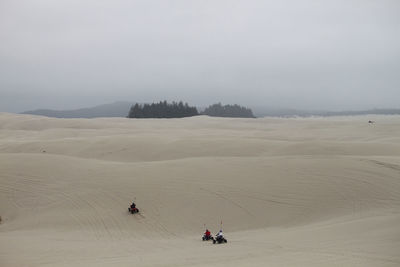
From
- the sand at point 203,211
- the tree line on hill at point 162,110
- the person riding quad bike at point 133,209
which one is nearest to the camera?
the sand at point 203,211

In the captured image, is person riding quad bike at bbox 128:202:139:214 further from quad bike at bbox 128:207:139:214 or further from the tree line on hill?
the tree line on hill

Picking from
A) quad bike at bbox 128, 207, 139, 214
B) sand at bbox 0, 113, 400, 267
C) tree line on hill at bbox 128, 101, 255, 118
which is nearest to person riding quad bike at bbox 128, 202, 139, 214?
quad bike at bbox 128, 207, 139, 214

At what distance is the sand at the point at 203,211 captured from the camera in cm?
711

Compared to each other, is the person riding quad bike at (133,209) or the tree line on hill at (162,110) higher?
the tree line on hill at (162,110)

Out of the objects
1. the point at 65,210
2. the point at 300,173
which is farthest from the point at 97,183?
the point at 300,173

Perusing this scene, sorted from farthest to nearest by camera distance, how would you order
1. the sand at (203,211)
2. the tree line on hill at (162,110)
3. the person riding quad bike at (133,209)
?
1. the tree line on hill at (162,110)
2. the person riding quad bike at (133,209)
3. the sand at (203,211)

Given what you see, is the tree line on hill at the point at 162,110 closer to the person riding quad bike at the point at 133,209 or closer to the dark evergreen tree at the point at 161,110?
the dark evergreen tree at the point at 161,110

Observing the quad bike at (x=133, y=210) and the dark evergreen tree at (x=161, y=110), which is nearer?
the quad bike at (x=133, y=210)

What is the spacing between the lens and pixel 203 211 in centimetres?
1120

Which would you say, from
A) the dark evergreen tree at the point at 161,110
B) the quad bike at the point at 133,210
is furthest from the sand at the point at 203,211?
the dark evergreen tree at the point at 161,110

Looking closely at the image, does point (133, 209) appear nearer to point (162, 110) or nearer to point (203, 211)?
point (203, 211)

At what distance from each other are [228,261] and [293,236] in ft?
7.85

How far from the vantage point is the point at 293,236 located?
27.3 ft

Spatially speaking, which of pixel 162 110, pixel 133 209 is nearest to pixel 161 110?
pixel 162 110
